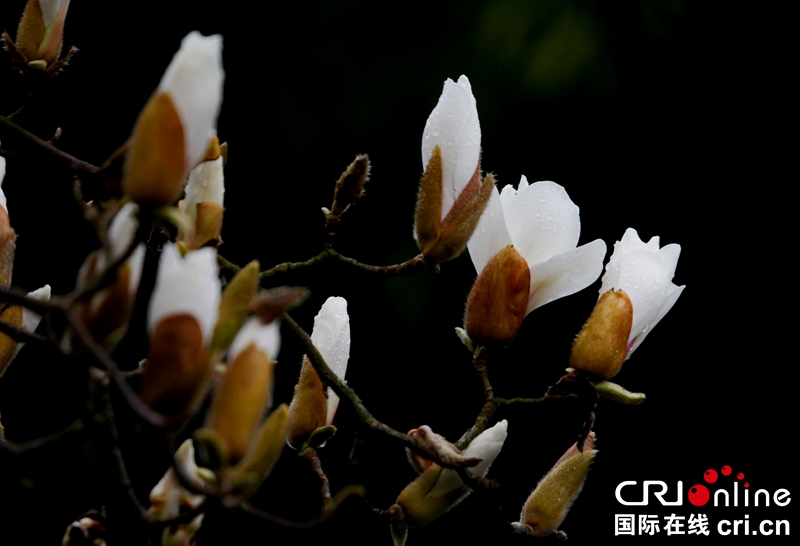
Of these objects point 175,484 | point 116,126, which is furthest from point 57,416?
point 175,484

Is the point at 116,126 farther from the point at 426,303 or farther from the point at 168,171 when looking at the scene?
the point at 168,171

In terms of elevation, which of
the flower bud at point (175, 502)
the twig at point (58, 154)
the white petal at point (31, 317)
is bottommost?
the flower bud at point (175, 502)

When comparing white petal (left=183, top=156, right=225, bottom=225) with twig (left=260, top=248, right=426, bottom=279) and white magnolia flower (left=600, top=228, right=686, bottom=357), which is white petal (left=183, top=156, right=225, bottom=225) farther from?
white magnolia flower (left=600, top=228, right=686, bottom=357)

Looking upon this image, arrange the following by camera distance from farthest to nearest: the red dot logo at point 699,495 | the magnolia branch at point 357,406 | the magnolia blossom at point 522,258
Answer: the red dot logo at point 699,495 → the magnolia blossom at point 522,258 → the magnolia branch at point 357,406

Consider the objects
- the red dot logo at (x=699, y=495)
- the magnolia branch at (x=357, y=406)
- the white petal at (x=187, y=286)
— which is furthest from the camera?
the red dot logo at (x=699, y=495)

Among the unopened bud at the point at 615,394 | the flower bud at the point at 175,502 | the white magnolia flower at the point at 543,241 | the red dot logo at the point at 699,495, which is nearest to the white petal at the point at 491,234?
the white magnolia flower at the point at 543,241

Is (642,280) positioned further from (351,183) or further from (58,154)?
(58,154)

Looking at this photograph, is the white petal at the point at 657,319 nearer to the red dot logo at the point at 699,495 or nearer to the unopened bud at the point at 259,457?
the unopened bud at the point at 259,457
